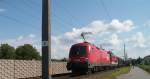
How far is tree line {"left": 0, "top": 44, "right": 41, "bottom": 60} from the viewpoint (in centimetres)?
11252

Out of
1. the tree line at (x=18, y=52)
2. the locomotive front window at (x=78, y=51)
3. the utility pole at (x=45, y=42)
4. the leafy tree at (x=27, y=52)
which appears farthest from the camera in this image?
the leafy tree at (x=27, y=52)

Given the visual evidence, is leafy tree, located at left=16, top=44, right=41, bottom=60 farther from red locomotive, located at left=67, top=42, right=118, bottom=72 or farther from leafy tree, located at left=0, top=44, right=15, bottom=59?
red locomotive, located at left=67, top=42, right=118, bottom=72

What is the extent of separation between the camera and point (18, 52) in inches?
4742

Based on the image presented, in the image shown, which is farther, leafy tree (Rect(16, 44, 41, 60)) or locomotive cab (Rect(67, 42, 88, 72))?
leafy tree (Rect(16, 44, 41, 60))

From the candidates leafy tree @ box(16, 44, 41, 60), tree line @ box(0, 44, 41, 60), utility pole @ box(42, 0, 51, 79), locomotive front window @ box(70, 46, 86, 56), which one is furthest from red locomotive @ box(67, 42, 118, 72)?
leafy tree @ box(16, 44, 41, 60)

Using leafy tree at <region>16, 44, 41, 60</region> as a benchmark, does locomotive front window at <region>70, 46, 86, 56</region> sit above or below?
below

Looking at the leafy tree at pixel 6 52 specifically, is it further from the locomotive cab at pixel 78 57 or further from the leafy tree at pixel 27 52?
the locomotive cab at pixel 78 57

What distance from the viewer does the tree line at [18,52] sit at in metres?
113

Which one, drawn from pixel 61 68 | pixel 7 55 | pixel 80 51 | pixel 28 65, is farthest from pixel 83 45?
pixel 7 55

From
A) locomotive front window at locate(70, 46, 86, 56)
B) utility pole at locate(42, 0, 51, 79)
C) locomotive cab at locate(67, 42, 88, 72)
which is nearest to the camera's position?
utility pole at locate(42, 0, 51, 79)

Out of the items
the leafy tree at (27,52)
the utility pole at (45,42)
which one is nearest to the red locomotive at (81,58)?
the utility pole at (45,42)

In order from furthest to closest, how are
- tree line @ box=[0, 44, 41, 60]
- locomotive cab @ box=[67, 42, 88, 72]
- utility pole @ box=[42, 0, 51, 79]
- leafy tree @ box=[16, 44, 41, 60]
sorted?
leafy tree @ box=[16, 44, 41, 60] < tree line @ box=[0, 44, 41, 60] < locomotive cab @ box=[67, 42, 88, 72] < utility pole @ box=[42, 0, 51, 79]

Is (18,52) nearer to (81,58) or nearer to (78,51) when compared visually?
(78,51)

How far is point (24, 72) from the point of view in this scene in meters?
36.9
